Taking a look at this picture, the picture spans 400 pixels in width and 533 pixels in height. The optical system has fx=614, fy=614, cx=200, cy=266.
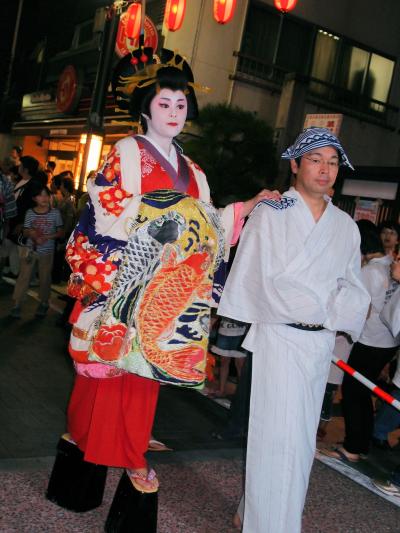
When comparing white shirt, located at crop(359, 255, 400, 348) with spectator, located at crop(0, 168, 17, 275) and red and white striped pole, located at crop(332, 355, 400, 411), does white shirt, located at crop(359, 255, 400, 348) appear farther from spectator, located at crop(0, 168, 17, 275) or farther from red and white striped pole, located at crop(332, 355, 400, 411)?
spectator, located at crop(0, 168, 17, 275)

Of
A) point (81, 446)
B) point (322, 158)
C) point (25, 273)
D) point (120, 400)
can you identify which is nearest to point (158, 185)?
point (322, 158)

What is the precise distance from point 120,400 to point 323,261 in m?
1.14

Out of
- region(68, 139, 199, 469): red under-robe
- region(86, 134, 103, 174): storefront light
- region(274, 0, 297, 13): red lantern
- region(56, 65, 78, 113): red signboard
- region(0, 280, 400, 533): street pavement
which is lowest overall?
region(0, 280, 400, 533): street pavement

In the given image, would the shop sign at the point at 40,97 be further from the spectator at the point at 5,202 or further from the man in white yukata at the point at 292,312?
the man in white yukata at the point at 292,312

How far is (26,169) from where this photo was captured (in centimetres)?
949

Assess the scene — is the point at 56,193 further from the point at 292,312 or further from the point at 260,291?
the point at 292,312

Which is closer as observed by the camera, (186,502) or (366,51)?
(186,502)

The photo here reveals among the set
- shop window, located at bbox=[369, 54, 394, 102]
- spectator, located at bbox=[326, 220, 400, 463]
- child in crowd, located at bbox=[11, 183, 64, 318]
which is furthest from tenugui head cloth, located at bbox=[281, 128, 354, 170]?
shop window, located at bbox=[369, 54, 394, 102]

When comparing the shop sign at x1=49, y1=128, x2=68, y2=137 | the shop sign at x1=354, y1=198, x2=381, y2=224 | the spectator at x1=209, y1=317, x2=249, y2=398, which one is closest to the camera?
the spectator at x1=209, y1=317, x2=249, y2=398

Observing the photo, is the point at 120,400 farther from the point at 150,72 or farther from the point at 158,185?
the point at 150,72

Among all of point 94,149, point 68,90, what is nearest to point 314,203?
point 94,149

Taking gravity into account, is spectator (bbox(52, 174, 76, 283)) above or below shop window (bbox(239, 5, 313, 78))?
below

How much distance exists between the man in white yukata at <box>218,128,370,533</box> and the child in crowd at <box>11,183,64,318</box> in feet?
17.7

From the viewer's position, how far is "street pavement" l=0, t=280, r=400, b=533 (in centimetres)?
297
